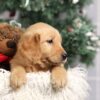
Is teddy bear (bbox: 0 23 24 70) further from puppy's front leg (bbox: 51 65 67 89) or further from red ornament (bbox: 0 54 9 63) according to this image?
puppy's front leg (bbox: 51 65 67 89)

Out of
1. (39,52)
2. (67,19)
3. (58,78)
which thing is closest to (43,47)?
(39,52)

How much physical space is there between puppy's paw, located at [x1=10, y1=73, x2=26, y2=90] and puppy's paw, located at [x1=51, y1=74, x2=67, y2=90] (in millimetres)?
92

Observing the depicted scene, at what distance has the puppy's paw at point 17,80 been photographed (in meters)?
1.02

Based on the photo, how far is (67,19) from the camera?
196 cm

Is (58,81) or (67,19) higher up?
(67,19)

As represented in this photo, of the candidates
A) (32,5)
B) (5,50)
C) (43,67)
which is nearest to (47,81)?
(43,67)

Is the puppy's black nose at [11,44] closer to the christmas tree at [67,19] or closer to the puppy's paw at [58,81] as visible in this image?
the puppy's paw at [58,81]

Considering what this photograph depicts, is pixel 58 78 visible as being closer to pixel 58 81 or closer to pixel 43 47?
pixel 58 81

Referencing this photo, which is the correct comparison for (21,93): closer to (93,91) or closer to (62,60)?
(62,60)

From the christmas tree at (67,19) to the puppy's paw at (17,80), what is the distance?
71 cm

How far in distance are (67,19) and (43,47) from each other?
89 cm

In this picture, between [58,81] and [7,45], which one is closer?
[58,81]

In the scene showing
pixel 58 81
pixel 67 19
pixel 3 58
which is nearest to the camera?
pixel 58 81

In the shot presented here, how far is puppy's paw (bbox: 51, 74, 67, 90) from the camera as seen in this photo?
102cm
